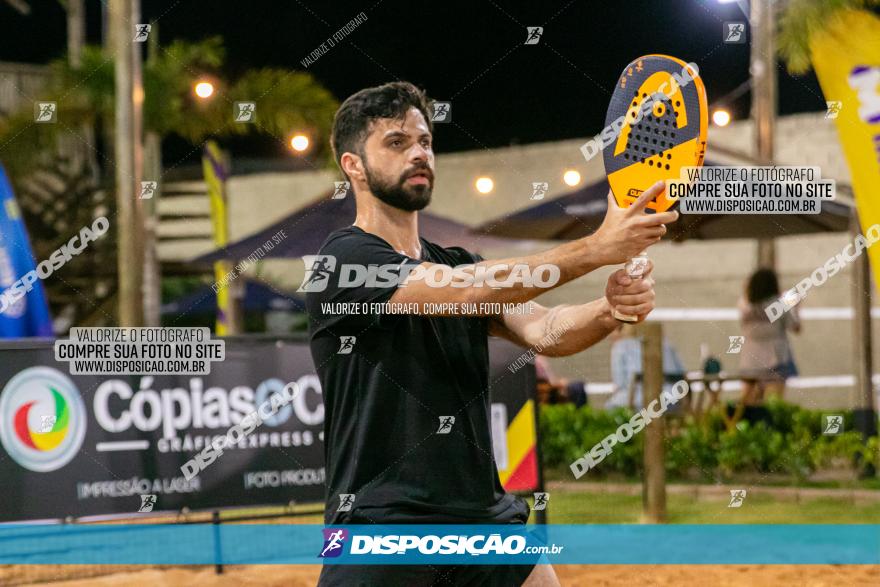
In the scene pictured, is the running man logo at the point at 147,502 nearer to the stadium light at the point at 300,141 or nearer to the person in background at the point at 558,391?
the person in background at the point at 558,391

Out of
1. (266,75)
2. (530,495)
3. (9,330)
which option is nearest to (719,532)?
(530,495)

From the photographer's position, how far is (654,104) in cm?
283

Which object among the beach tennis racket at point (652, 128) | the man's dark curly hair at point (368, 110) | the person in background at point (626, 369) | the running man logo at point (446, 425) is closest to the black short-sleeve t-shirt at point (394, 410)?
the running man logo at point (446, 425)

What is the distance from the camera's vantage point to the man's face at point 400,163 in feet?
10.6

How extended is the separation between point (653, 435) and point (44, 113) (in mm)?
7961

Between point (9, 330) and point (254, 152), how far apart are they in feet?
56.4

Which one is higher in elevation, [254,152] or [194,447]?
[254,152]

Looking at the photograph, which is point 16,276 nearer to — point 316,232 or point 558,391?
point 316,232

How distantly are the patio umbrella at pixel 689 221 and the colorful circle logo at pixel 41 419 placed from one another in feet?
17.8

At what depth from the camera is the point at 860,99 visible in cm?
845

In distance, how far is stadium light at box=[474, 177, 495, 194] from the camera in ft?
57.2

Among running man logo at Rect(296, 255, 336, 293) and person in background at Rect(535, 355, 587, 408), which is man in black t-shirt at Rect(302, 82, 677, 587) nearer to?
running man logo at Rect(296, 255, 336, 293)

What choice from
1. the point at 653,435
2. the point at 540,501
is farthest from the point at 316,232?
the point at 540,501

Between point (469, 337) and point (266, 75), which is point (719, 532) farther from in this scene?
point (266, 75)
